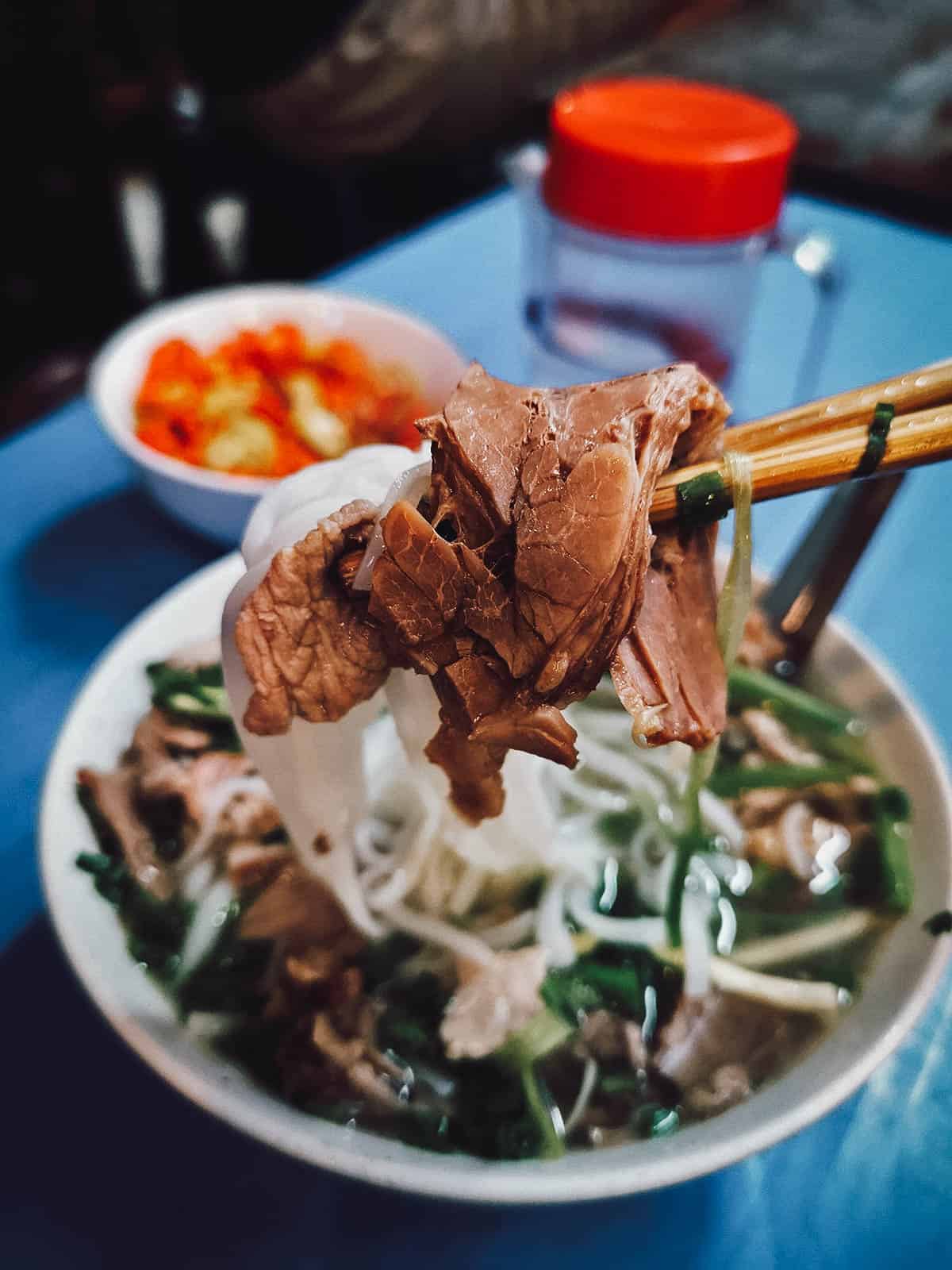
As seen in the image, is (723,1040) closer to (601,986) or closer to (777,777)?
(601,986)

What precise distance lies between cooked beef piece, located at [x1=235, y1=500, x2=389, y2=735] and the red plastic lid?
92cm

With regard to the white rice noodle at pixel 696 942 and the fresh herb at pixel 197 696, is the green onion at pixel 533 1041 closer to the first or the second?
the white rice noodle at pixel 696 942

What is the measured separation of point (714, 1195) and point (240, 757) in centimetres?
61

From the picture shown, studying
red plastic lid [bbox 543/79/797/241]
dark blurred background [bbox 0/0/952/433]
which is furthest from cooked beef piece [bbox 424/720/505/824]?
dark blurred background [bbox 0/0/952/433]

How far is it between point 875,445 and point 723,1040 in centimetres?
52

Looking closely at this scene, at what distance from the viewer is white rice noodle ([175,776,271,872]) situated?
0.98 meters

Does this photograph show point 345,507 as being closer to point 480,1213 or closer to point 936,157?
point 480,1213

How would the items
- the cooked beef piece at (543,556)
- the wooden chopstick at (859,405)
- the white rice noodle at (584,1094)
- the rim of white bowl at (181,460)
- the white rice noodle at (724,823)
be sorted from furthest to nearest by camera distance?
the rim of white bowl at (181,460)
the white rice noodle at (724,823)
the white rice noodle at (584,1094)
the wooden chopstick at (859,405)
the cooked beef piece at (543,556)

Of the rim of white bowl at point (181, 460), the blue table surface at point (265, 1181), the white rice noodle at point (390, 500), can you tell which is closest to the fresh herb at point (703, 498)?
the white rice noodle at point (390, 500)

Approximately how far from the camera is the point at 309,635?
0.69 metres

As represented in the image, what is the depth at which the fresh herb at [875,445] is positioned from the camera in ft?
2.19

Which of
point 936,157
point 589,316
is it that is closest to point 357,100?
point 936,157

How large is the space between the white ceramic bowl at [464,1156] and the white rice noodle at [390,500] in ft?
1.19

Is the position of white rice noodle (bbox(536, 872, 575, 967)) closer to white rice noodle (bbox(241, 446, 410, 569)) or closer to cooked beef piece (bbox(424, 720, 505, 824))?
cooked beef piece (bbox(424, 720, 505, 824))
